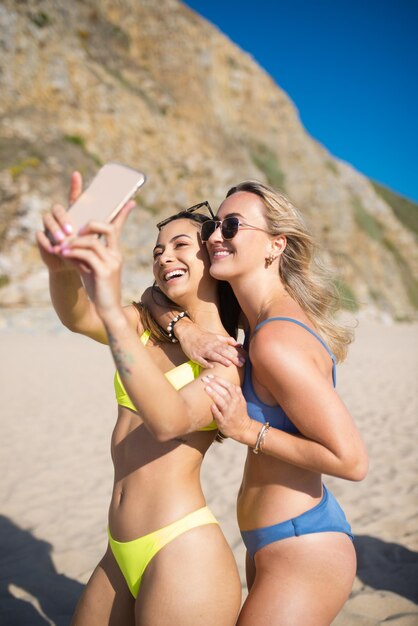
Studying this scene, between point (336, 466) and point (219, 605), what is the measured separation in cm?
60

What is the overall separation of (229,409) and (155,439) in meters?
0.31

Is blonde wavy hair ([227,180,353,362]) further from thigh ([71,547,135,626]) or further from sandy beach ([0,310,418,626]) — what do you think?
sandy beach ([0,310,418,626])

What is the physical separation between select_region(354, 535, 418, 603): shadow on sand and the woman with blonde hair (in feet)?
7.10

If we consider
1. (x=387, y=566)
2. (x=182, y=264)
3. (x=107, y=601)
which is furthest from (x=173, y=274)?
(x=387, y=566)

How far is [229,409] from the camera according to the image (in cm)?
165

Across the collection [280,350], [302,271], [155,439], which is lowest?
[155,439]

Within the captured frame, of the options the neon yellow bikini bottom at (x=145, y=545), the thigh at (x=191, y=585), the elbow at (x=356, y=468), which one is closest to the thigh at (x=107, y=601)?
the neon yellow bikini bottom at (x=145, y=545)

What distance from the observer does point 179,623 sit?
1536 millimetres

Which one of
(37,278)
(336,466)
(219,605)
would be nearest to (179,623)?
(219,605)

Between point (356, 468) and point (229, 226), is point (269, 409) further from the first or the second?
point (229, 226)

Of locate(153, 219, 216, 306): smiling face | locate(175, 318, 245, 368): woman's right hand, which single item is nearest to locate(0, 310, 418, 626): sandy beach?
locate(175, 318, 245, 368): woman's right hand

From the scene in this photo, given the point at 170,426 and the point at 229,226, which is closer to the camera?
the point at 170,426

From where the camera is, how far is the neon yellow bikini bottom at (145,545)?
167 centimetres

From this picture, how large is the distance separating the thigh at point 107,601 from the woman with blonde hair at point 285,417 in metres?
0.49
